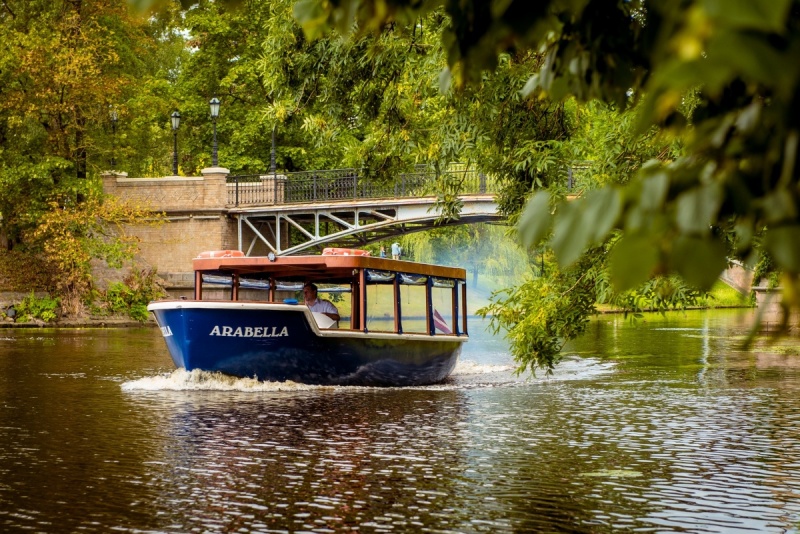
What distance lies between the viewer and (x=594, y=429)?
14.6 m

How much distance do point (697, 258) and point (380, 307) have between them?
19146 mm

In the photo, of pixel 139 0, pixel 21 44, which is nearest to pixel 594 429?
pixel 139 0

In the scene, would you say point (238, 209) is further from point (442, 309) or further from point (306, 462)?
point (306, 462)

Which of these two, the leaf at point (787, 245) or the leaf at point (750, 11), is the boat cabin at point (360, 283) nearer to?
the leaf at point (787, 245)

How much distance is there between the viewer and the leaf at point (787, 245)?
2.01 metres

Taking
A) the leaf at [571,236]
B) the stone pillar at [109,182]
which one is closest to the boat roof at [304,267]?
the leaf at [571,236]

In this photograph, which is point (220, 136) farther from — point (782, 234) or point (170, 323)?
point (782, 234)

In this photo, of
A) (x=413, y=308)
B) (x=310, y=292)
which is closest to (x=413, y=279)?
(x=413, y=308)

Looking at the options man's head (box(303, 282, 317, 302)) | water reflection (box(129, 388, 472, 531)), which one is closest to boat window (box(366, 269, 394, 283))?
man's head (box(303, 282, 317, 302))

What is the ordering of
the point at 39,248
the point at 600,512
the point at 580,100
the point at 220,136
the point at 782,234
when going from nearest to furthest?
the point at 782,234, the point at 580,100, the point at 600,512, the point at 39,248, the point at 220,136

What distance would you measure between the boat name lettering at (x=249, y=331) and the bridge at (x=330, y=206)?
23.6 m

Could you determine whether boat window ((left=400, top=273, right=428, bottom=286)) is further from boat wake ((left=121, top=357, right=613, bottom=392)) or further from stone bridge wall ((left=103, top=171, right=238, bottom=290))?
stone bridge wall ((left=103, top=171, right=238, bottom=290))

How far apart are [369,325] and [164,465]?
9.52 metres

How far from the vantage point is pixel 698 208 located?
223 centimetres
